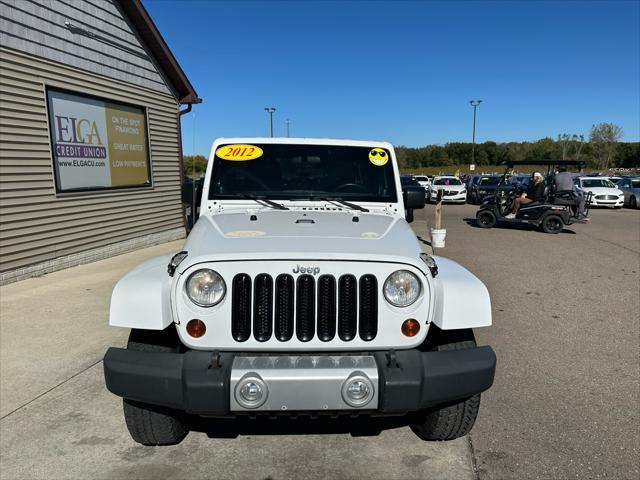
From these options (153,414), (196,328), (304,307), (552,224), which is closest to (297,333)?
(304,307)

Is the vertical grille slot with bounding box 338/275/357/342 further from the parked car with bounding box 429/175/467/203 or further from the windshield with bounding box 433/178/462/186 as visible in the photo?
the windshield with bounding box 433/178/462/186

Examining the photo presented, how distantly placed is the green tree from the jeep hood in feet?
220

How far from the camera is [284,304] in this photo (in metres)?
2.44

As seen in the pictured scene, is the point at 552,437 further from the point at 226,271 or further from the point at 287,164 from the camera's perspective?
the point at 287,164

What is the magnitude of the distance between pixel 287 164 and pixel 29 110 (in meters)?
5.47

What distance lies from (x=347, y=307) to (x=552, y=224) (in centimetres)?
1270

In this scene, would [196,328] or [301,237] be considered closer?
[196,328]

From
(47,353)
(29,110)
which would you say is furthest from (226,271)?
(29,110)

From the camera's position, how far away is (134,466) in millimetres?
2738

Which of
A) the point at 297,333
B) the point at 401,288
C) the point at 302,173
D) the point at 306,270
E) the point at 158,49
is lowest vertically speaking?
the point at 297,333

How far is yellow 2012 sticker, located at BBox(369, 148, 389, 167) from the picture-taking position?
397cm

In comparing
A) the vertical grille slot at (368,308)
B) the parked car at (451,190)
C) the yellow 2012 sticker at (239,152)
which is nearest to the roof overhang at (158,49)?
the yellow 2012 sticker at (239,152)

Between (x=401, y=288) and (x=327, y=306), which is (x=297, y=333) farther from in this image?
(x=401, y=288)

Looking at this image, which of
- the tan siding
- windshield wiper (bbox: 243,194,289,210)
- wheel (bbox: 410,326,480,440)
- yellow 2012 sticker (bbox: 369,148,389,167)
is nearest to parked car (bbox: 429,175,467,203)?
the tan siding
